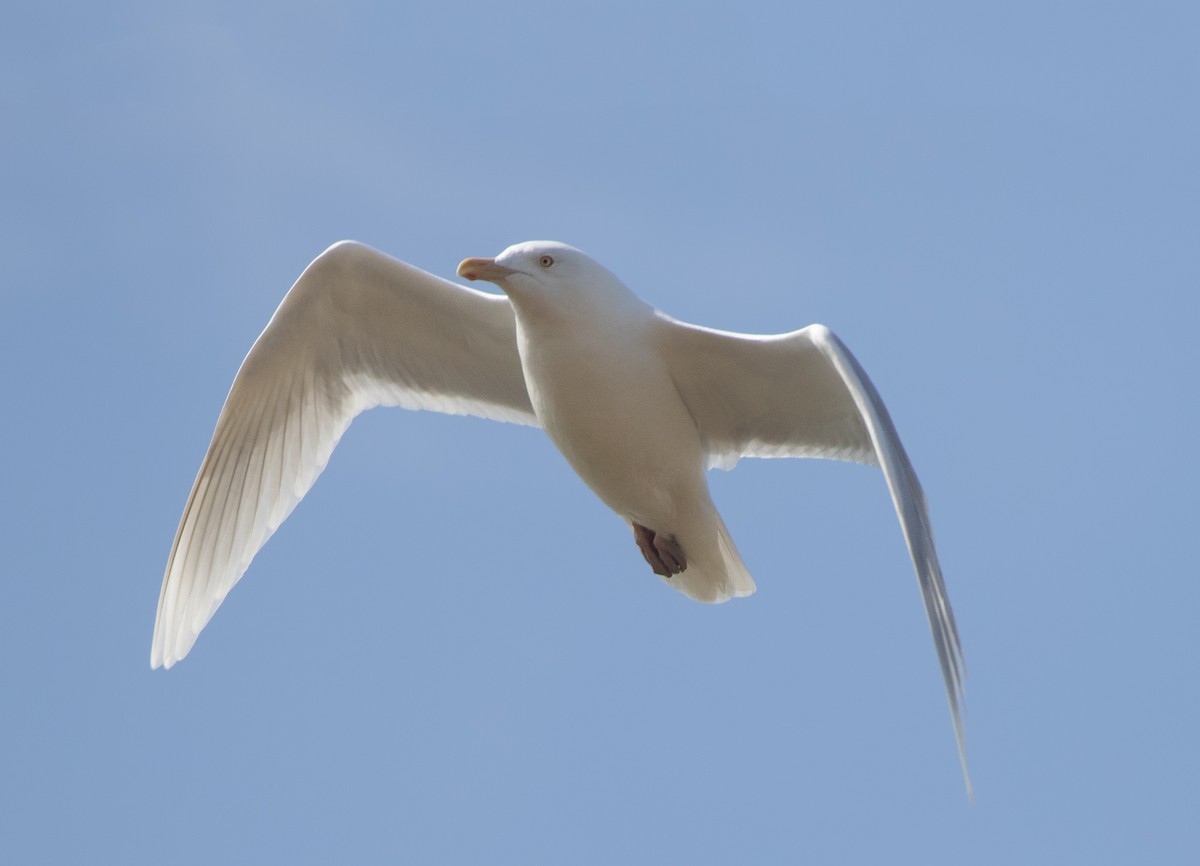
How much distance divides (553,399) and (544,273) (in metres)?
0.50

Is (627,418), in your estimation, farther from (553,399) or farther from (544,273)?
(544,273)

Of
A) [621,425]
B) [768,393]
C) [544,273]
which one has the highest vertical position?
[544,273]

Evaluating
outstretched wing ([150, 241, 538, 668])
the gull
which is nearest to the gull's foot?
the gull

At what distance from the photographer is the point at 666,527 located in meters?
7.95

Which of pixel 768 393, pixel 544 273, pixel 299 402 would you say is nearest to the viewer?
pixel 544 273

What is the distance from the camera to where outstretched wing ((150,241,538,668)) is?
8680mm

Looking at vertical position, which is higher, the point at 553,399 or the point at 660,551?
the point at 553,399

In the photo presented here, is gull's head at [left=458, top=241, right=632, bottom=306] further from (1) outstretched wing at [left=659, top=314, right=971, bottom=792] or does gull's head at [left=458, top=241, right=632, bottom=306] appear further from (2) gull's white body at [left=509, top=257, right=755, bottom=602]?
(1) outstretched wing at [left=659, top=314, right=971, bottom=792]

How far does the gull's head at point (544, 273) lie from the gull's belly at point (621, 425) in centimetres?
20

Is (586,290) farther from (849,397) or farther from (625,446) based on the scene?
(849,397)

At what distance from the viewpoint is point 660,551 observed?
8031 millimetres

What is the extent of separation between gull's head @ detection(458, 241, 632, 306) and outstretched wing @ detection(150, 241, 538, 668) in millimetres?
1029

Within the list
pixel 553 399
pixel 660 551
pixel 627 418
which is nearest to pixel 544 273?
pixel 553 399

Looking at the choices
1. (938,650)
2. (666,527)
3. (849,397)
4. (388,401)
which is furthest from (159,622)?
(938,650)
